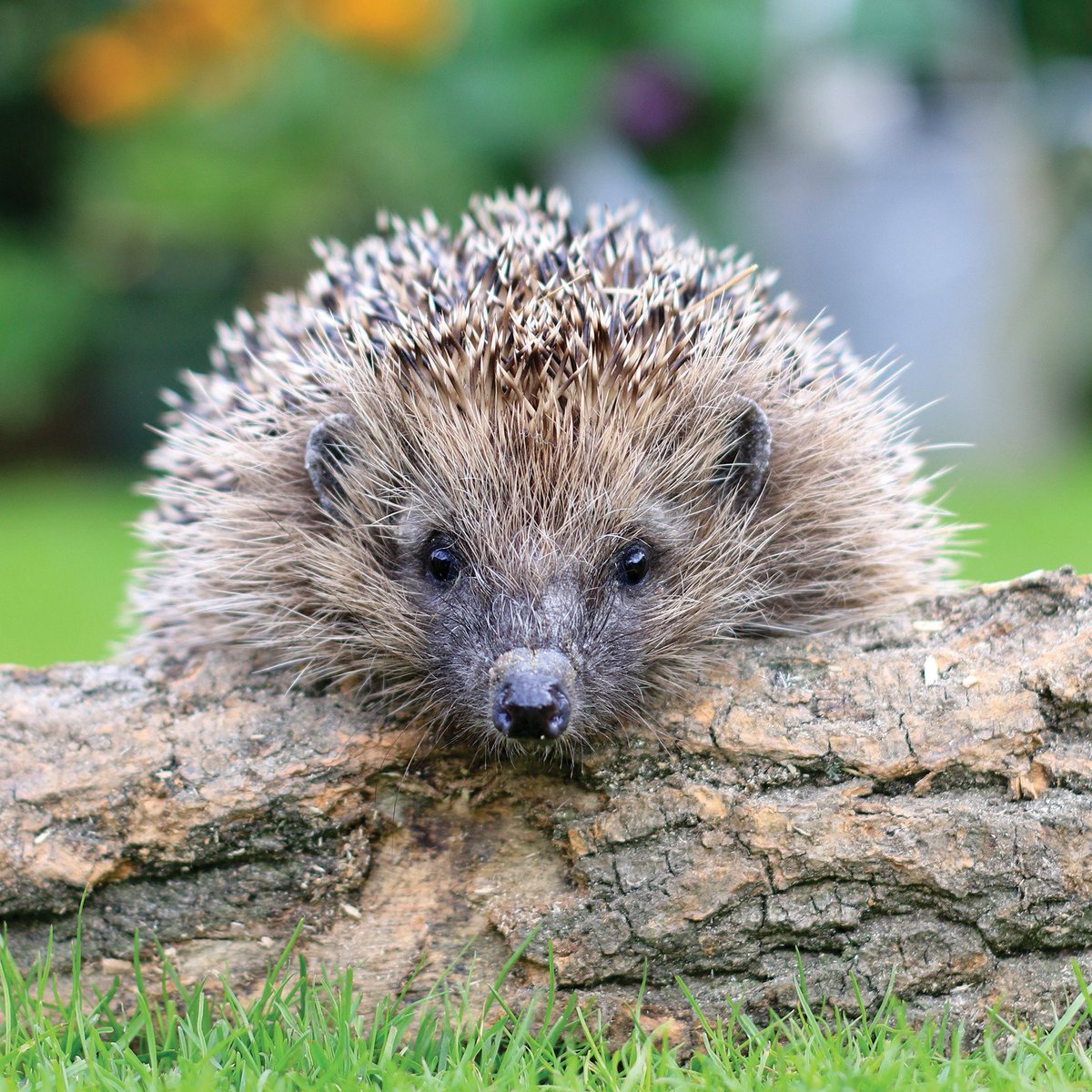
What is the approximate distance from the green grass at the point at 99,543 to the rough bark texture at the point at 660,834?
1.91 m

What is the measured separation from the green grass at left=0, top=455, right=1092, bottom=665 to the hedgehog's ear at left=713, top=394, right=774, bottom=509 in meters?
1.81

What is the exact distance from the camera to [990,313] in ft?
27.8

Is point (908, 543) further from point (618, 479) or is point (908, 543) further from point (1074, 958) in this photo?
point (1074, 958)

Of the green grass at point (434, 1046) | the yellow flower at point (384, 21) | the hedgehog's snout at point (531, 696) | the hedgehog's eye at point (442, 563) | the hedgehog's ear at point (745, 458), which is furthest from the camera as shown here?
the yellow flower at point (384, 21)

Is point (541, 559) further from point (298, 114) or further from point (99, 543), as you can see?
point (298, 114)

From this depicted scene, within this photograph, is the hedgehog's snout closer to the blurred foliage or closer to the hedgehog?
the hedgehog

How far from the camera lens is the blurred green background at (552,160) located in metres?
8.08

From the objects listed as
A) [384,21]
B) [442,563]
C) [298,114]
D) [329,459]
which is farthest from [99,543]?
[442,563]

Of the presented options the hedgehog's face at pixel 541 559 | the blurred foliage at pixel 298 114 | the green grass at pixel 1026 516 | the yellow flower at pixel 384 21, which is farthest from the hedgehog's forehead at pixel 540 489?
the yellow flower at pixel 384 21

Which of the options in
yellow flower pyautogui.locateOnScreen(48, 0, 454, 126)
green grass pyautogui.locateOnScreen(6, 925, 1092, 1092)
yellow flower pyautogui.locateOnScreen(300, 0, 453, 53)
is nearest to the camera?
green grass pyautogui.locateOnScreen(6, 925, 1092, 1092)

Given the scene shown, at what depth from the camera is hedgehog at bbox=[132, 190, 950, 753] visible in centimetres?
218

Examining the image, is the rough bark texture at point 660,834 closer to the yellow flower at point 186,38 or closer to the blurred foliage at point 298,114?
the blurred foliage at point 298,114

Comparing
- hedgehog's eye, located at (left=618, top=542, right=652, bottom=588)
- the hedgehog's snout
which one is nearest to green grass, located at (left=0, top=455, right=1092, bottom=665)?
hedgehog's eye, located at (left=618, top=542, right=652, bottom=588)

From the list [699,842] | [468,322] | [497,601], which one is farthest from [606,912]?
[468,322]
